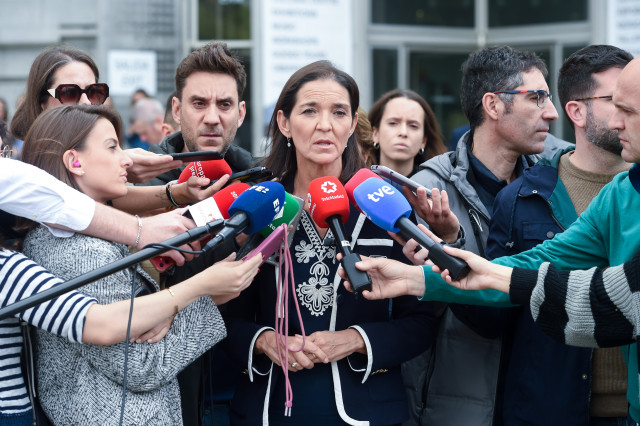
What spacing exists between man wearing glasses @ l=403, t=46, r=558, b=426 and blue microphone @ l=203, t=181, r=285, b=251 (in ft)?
3.18

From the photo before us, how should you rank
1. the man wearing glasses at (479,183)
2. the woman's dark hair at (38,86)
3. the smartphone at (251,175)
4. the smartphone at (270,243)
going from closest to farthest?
the smartphone at (270,243) < the smartphone at (251,175) < the man wearing glasses at (479,183) < the woman's dark hair at (38,86)

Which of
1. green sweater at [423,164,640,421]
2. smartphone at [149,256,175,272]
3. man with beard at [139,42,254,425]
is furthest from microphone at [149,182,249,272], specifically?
man with beard at [139,42,254,425]

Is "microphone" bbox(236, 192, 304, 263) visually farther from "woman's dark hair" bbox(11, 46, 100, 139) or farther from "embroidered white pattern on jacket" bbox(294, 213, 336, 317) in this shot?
"woman's dark hair" bbox(11, 46, 100, 139)

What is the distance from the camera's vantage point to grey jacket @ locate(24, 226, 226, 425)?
2.55 m

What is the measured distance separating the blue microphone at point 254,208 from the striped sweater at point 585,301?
839mm

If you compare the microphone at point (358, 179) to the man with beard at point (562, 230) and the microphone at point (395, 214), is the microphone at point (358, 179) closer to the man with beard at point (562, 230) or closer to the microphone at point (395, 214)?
the microphone at point (395, 214)

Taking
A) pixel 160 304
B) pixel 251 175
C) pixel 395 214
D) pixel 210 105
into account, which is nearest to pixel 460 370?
pixel 395 214

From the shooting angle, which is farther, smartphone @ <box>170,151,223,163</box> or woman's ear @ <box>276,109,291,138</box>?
woman's ear @ <box>276,109,291,138</box>

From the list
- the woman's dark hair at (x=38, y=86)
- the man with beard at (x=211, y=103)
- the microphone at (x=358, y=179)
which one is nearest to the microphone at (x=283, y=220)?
the microphone at (x=358, y=179)

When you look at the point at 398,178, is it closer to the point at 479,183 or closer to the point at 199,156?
the point at 199,156

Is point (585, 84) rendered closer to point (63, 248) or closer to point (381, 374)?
point (381, 374)

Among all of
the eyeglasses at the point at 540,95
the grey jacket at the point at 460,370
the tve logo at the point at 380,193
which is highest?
the eyeglasses at the point at 540,95

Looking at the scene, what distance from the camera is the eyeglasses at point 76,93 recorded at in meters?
3.86

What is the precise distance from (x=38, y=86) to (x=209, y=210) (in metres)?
1.75
